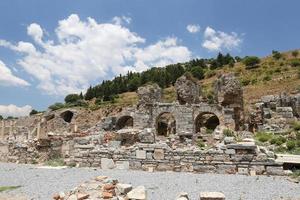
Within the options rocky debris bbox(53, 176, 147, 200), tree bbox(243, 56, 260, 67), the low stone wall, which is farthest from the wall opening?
rocky debris bbox(53, 176, 147, 200)

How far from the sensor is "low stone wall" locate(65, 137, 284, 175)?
10.9 metres

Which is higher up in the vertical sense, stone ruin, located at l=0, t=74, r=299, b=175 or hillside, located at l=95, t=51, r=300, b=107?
hillside, located at l=95, t=51, r=300, b=107

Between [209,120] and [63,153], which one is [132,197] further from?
[209,120]

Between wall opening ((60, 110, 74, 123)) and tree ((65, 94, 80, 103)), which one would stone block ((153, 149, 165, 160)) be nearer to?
wall opening ((60, 110, 74, 123))

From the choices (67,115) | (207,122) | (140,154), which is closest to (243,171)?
(140,154)

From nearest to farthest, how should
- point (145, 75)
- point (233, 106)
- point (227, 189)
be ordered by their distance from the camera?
point (227, 189)
point (233, 106)
point (145, 75)

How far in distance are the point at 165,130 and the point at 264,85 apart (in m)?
23.3

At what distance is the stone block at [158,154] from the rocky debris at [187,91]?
2237 centimetres

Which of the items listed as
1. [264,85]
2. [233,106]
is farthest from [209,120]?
[264,85]

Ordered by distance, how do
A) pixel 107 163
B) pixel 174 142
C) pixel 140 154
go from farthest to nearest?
1. pixel 174 142
2. pixel 107 163
3. pixel 140 154

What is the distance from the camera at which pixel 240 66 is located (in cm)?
7175

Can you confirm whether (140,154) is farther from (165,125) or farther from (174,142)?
(165,125)

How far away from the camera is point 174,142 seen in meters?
18.4

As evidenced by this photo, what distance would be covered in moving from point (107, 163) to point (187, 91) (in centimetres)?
2248
